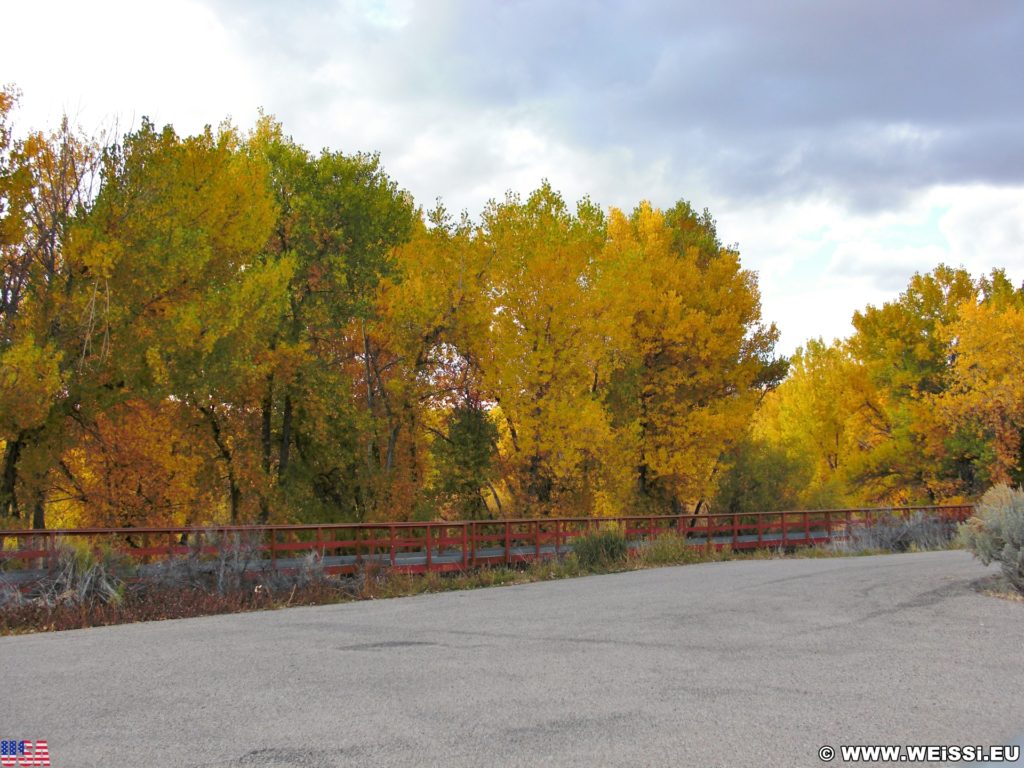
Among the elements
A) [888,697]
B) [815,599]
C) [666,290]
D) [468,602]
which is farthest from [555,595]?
[666,290]

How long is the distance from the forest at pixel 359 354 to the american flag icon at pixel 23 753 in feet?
50.1

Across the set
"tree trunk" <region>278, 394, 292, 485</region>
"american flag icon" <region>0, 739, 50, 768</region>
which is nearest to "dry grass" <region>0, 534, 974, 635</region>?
"american flag icon" <region>0, 739, 50, 768</region>

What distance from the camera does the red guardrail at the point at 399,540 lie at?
1316 centimetres

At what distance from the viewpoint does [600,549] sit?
19719mm

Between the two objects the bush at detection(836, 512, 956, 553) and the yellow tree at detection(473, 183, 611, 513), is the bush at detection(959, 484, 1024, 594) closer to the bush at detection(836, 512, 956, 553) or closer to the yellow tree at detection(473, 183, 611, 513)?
the bush at detection(836, 512, 956, 553)

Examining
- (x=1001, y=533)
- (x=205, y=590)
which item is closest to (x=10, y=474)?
(x=205, y=590)

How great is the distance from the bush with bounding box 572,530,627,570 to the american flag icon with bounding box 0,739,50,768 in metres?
14.5

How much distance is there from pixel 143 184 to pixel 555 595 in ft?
53.0

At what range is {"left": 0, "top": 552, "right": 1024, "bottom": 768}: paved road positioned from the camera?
5188 millimetres

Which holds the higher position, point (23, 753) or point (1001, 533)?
point (1001, 533)

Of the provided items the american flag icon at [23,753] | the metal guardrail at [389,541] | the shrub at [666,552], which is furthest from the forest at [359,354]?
the american flag icon at [23,753]

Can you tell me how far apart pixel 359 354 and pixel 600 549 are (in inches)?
708

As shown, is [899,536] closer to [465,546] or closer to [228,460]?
[465,546]

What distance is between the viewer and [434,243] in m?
29.0
